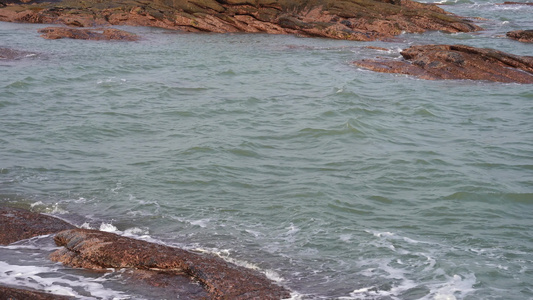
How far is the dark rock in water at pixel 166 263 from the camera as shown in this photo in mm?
6566

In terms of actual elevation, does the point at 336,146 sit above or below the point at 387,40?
below

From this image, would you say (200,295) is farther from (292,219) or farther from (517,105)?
(517,105)

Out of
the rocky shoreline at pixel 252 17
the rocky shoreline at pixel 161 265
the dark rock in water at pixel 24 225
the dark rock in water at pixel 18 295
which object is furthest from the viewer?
the rocky shoreline at pixel 252 17

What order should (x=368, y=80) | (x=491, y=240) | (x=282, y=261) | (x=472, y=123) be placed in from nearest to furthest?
(x=282, y=261) → (x=491, y=240) → (x=472, y=123) → (x=368, y=80)

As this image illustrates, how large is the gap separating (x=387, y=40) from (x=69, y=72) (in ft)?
53.2

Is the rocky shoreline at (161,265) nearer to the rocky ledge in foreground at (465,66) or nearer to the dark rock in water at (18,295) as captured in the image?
the dark rock in water at (18,295)

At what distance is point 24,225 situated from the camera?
8.10 m

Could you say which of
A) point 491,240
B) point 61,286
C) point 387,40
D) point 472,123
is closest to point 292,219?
point 491,240

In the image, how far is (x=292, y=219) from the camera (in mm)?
9289

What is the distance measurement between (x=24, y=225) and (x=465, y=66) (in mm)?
16725

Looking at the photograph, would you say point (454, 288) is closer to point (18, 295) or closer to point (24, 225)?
point (18, 295)

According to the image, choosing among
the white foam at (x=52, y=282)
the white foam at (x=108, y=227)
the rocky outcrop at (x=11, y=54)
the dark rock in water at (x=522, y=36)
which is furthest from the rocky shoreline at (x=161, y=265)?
the dark rock in water at (x=522, y=36)

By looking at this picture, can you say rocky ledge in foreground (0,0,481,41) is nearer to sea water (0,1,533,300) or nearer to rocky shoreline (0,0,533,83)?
rocky shoreline (0,0,533,83)

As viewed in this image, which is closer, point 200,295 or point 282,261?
point 200,295
